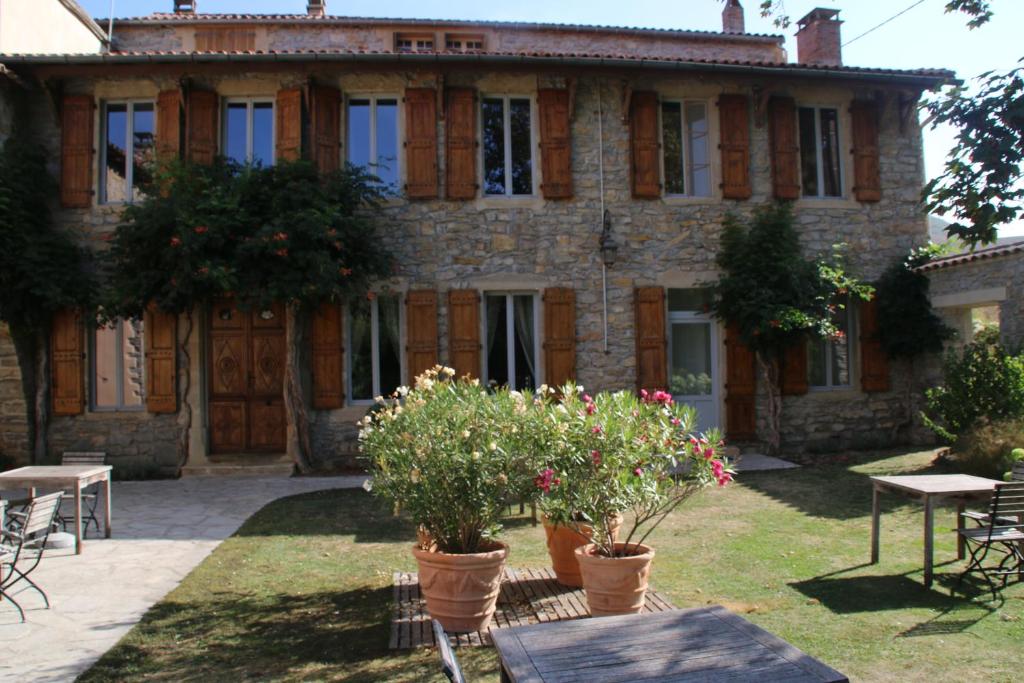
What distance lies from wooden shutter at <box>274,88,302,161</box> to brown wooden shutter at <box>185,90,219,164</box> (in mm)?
904

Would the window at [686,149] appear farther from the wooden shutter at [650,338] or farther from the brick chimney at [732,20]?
the brick chimney at [732,20]

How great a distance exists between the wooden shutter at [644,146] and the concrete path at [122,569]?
565 cm

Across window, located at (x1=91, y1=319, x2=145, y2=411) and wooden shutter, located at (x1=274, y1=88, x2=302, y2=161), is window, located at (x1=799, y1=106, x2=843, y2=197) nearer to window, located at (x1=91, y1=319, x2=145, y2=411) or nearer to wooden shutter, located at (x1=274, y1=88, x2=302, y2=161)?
wooden shutter, located at (x1=274, y1=88, x2=302, y2=161)

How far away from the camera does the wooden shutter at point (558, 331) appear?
431 inches

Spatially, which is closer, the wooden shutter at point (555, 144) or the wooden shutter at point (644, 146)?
the wooden shutter at point (555, 144)

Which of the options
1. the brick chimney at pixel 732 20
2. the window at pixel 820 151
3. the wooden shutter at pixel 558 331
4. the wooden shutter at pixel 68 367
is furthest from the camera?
the brick chimney at pixel 732 20

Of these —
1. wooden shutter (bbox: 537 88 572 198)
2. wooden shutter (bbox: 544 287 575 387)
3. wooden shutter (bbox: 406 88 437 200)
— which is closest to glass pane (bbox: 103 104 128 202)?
wooden shutter (bbox: 406 88 437 200)

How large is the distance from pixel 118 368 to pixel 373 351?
3.51m

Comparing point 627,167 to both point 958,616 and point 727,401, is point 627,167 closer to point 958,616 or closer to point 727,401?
point 727,401

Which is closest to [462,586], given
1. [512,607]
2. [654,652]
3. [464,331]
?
[512,607]

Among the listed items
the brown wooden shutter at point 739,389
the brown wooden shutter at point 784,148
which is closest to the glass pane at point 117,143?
the brown wooden shutter at point 739,389

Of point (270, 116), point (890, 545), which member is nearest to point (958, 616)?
point (890, 545)

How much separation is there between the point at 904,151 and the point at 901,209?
92cm

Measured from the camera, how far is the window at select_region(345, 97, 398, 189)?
11141 millimetres
